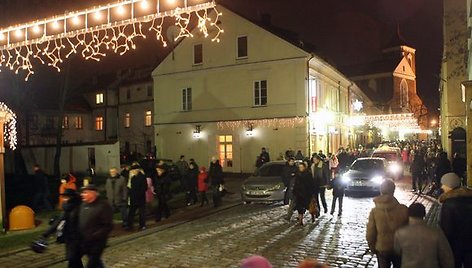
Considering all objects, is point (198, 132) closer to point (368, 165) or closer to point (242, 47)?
point (242, 47)

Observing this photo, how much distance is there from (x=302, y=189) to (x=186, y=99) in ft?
77.6

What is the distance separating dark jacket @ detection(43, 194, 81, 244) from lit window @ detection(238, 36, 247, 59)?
26560 mm

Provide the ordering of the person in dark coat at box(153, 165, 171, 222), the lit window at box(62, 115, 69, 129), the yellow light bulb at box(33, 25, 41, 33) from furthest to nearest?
the lit window at box(62, 115, 69, 129)
the person in dark coat at box(153, 165, 171, 222)
the yellow light bulb at box(33, 25, 41, 33)

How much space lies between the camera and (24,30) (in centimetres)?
1105

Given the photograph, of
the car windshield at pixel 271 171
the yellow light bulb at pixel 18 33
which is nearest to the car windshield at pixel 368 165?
the car windshield at pixel 271 171

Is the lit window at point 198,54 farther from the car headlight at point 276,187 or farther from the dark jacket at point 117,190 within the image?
the dark jacket at point 117,190

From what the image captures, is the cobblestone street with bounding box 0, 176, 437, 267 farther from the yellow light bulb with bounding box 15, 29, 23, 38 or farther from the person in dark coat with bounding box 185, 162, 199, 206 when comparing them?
the yellow light bulb with bounding box 15, 29, 23, 38

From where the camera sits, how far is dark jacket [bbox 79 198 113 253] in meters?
7.03

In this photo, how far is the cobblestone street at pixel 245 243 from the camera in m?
9.74

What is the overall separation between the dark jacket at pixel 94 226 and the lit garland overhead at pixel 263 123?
2491 centimetres

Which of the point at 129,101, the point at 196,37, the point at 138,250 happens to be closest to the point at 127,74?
the point at 129,101

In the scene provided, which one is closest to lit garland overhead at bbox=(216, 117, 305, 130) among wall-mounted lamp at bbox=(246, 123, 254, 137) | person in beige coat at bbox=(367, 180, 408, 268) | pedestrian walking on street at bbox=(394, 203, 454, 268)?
wall-mounted lamp at bbox=(246, 123, 254, 137)

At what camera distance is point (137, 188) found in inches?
521

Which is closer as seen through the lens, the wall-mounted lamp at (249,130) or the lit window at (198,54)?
the wall-mounted lamp at (249,130)
